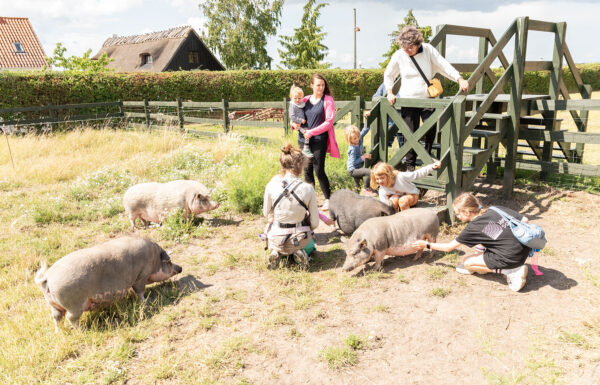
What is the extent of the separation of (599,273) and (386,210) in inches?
90.4

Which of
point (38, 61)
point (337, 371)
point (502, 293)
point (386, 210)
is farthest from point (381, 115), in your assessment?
point (38, 61)

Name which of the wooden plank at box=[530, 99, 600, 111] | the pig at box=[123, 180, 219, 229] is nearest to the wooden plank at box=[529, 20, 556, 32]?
the wooden plank at box=[530, 99, 600, 111]

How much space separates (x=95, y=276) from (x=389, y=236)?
2.93 meters

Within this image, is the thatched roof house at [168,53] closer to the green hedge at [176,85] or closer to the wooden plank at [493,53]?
the green hedge at [176,85]

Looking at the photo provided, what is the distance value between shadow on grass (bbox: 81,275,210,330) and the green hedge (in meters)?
16.7

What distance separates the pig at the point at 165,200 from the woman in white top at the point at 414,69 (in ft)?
10.1

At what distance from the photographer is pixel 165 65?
1299 inches

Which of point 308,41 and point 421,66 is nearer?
point 421,66

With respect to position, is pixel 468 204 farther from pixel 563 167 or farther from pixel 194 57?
pixel 194 57

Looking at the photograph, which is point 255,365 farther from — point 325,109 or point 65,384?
point 325,109

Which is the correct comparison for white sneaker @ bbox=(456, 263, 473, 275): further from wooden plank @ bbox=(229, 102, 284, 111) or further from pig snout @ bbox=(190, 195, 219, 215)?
wooden plank @ bbox=(229, 102, 284, 111)

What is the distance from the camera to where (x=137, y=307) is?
3898mm

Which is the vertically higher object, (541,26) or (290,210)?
(541,26)

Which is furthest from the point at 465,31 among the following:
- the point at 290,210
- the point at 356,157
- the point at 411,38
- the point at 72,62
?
the point at 72,62
